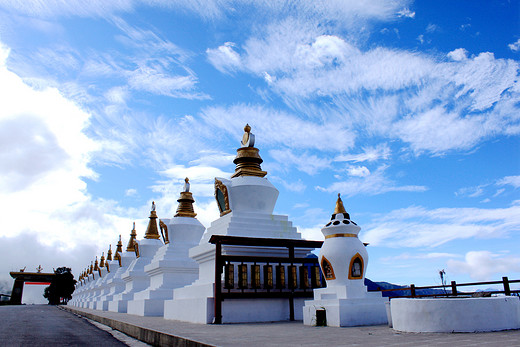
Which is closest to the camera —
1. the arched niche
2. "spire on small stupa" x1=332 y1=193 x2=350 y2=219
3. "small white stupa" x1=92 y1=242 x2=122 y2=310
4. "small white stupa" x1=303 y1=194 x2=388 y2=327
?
"small white stupa" x1=303 y1=194 x2=388 y2=327

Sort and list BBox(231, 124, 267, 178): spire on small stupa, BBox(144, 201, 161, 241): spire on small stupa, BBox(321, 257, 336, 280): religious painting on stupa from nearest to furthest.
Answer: BBox(321, 257, 336, 280): religious painting on stupa, BBox(231, 124, 267, 178): spire on small stupa, BBox(144, 201, 161, 241): spire on small stupa

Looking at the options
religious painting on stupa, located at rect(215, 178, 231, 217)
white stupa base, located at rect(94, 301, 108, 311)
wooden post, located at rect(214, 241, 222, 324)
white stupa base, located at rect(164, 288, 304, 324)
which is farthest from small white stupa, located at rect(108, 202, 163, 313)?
wooden post, located at rect(214, 241, 222, 324)

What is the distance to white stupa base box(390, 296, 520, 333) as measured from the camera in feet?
25.0

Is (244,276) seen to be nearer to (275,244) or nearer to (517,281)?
(275,244)

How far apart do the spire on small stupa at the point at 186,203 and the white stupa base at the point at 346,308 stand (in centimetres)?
1256

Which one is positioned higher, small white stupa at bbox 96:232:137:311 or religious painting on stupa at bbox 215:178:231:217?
religious painting on stupa at bbox 215:178:231:217

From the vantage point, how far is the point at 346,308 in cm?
1006

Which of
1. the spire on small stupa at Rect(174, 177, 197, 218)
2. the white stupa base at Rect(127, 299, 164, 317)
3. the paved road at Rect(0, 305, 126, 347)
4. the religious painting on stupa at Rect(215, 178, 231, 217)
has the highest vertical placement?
the spire on small stupa at Rect(174, 177, 197, 218)

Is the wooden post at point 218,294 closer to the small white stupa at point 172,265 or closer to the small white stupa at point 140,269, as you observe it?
the small white stupa at point 172,265

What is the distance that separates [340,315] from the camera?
32.8 ft

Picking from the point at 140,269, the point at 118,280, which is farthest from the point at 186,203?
the point at 118,280

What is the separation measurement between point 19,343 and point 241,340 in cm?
576

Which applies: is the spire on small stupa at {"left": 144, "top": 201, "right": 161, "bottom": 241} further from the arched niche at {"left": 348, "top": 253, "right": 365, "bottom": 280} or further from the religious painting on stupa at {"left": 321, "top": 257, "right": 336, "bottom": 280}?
the arched niche at {"left": 348, "top": 253, "right": 365, "bottom": 280}

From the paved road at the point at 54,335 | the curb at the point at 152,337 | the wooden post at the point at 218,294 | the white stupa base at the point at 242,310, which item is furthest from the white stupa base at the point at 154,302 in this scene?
the wooden post at the point at 218,294
